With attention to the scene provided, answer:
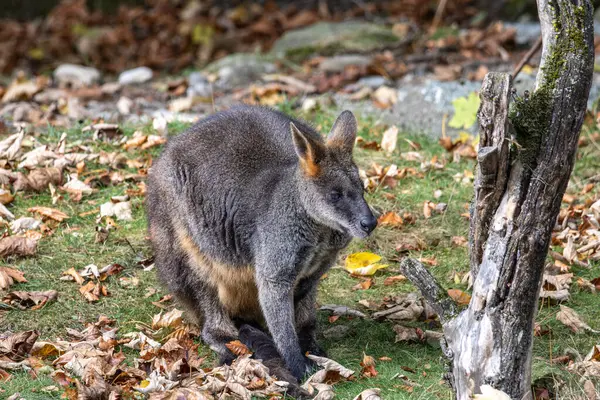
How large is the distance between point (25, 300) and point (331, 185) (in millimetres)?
2121

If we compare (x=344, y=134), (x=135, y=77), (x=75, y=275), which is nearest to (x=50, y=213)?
(x=75, y=275)

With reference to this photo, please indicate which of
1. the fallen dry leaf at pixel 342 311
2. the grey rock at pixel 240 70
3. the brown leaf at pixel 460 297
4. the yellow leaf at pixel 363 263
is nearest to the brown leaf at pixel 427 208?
the yellow leaf at pixel 363 263

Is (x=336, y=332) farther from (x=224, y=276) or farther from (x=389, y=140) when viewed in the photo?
(x=389, y=140)

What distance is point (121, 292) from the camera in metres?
5.82

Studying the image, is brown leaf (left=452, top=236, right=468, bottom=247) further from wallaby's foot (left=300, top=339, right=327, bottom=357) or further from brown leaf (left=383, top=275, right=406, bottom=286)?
wallaby's foot (left=300, top=339, right=327, bottom=357)

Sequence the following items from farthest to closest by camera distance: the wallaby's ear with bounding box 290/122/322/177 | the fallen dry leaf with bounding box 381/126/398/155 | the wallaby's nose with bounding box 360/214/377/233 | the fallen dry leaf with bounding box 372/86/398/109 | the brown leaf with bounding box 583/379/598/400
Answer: the fallen dry leaf with bounding box 372/86/398/109
the fallen dry leaf with bounding box 381/126/398/155
the wallaby's ear with bounding box 290/122/322/177
the wallaby's nose with bounding box 360/214/377/233
the brown leaf with bounding box 583/379/598/400

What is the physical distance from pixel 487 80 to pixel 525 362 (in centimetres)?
135

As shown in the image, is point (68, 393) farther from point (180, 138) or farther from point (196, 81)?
point (196, 81)

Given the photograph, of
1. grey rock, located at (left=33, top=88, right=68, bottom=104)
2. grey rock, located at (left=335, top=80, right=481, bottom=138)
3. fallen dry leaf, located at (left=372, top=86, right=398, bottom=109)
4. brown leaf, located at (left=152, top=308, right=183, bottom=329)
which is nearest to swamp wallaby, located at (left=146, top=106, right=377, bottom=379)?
brown leaf, located at (left=152, top=308, right=183, bottom=329)

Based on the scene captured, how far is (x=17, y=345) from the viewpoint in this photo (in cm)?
490

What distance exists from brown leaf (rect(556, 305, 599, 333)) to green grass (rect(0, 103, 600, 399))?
4 centimetres

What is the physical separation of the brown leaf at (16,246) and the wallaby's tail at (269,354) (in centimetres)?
163

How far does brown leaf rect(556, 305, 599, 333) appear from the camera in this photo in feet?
17.0

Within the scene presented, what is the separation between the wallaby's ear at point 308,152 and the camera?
476cm
